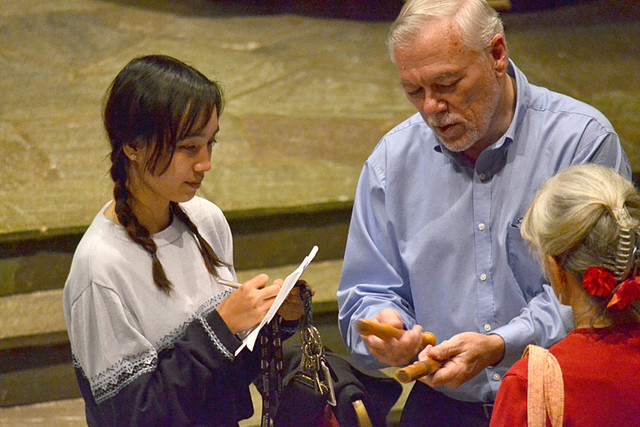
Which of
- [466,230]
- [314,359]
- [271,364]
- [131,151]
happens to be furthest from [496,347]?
[131,151]

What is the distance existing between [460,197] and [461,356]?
40 centimetres

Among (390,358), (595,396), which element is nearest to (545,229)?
(595,396)

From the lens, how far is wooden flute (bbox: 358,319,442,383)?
4.87 feet

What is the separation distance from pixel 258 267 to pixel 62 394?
2.98 ft

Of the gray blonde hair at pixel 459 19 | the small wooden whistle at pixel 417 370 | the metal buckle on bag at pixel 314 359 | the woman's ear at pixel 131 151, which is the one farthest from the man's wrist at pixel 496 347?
the woman's ear at pixel 131 151

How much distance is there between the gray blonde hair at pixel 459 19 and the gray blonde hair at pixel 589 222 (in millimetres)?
455

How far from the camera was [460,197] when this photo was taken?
183cm

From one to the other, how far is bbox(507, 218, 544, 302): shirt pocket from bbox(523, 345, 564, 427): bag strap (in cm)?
41

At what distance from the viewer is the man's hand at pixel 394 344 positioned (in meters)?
1.62

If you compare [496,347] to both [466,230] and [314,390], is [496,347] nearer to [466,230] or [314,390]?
[466,230]

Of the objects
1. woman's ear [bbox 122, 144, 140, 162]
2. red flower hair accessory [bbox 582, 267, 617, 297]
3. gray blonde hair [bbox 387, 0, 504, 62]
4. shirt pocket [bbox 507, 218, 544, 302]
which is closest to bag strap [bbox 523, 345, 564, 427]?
red flower hair accessory [bbox 582, 267, 617, 297]

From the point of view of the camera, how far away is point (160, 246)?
1805 millimetres

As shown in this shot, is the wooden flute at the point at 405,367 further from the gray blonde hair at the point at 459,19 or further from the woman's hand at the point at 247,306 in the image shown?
the gray blonde hair at the point at 459,19

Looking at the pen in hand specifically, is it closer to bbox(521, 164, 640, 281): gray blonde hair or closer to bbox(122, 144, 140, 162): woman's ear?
bbox(122, 144, 140, 162): woman's ear
